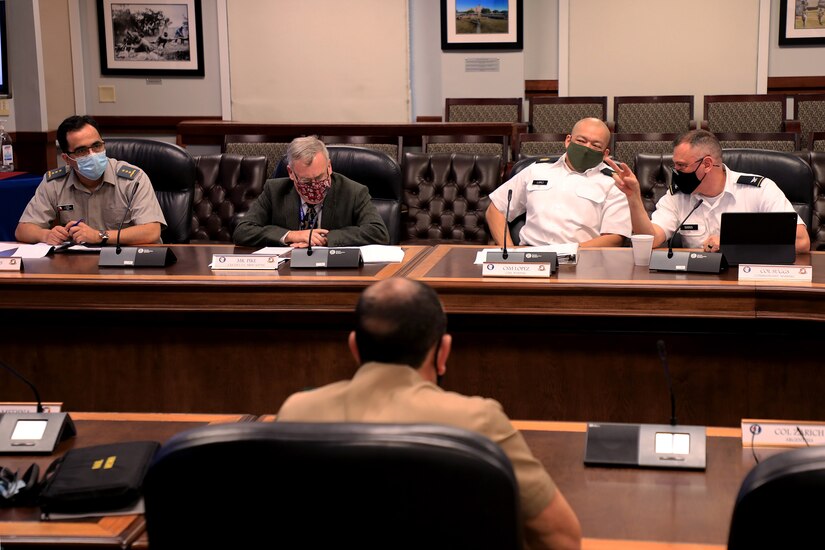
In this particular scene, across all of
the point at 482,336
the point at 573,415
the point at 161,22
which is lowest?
the point at 573,415

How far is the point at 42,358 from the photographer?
323 cm

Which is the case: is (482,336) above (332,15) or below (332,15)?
below

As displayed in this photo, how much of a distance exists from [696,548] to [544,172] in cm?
298

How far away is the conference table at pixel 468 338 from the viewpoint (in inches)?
114

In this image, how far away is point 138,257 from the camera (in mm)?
3434

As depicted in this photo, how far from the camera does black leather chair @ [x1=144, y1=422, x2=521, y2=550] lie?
103 centimetres

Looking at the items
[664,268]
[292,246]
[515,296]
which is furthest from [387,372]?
[292,246]

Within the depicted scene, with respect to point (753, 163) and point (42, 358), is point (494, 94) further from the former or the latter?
point (42, 358)

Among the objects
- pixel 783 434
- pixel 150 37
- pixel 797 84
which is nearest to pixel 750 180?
pixel 783 434

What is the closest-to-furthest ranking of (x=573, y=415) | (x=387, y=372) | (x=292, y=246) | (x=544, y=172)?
(x=387, y=372) < (x=573, y=415) < (x=292, y=246) < (x=544, y=172)

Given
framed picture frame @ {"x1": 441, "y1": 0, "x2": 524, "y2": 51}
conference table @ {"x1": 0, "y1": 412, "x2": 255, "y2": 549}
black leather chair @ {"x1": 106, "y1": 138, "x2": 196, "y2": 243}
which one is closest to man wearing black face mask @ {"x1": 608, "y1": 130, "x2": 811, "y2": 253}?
black leather chair @ {"x1": 106, "y1": 138, "x2": 196, "y2": 243}

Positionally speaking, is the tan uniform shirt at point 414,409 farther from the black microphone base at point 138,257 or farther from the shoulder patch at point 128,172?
the shoulder patch at point 128,172

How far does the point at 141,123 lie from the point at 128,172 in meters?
5.68

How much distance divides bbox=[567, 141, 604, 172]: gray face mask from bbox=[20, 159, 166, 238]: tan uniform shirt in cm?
171
